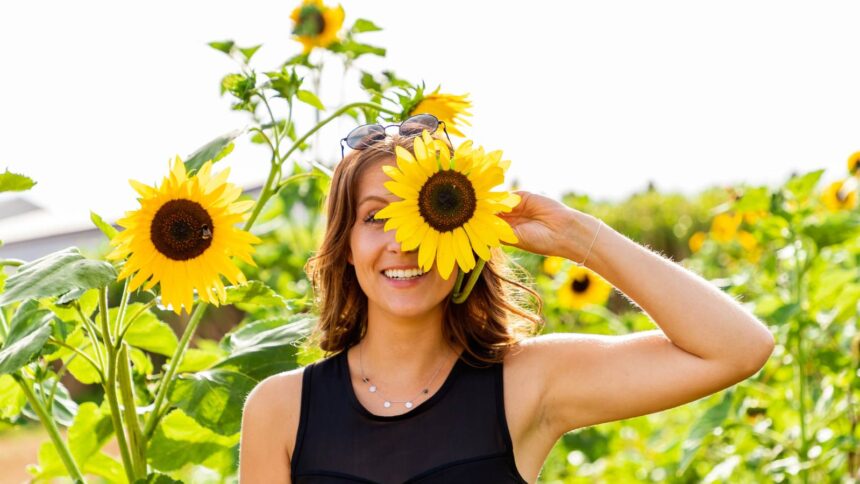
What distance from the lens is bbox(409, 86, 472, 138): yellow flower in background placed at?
190cm

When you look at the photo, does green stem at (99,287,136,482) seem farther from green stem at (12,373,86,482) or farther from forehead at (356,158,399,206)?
forehead at (356,158,399,206)

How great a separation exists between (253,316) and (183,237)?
100 centimetres

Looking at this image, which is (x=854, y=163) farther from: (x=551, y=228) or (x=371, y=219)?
(x=371, y=219)

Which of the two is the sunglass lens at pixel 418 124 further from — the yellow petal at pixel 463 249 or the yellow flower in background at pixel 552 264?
the yellow flower in background at pixel 552 264

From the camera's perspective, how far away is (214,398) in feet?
6.06

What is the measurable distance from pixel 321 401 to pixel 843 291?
2107 mm

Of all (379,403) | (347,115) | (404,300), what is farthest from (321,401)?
(347,115)

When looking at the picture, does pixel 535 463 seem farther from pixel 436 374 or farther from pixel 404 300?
pixel 404 300

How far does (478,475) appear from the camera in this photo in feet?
5.39

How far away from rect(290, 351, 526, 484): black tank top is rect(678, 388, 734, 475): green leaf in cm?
133

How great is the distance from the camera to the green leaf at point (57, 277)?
156 cm

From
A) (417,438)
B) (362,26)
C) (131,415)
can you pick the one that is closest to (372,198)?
(417,438)

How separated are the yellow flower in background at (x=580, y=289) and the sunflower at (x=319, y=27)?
157 centimetres

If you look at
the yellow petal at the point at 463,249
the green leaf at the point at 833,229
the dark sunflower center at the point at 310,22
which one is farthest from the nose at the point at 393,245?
the green leaf at the point at 833,229
